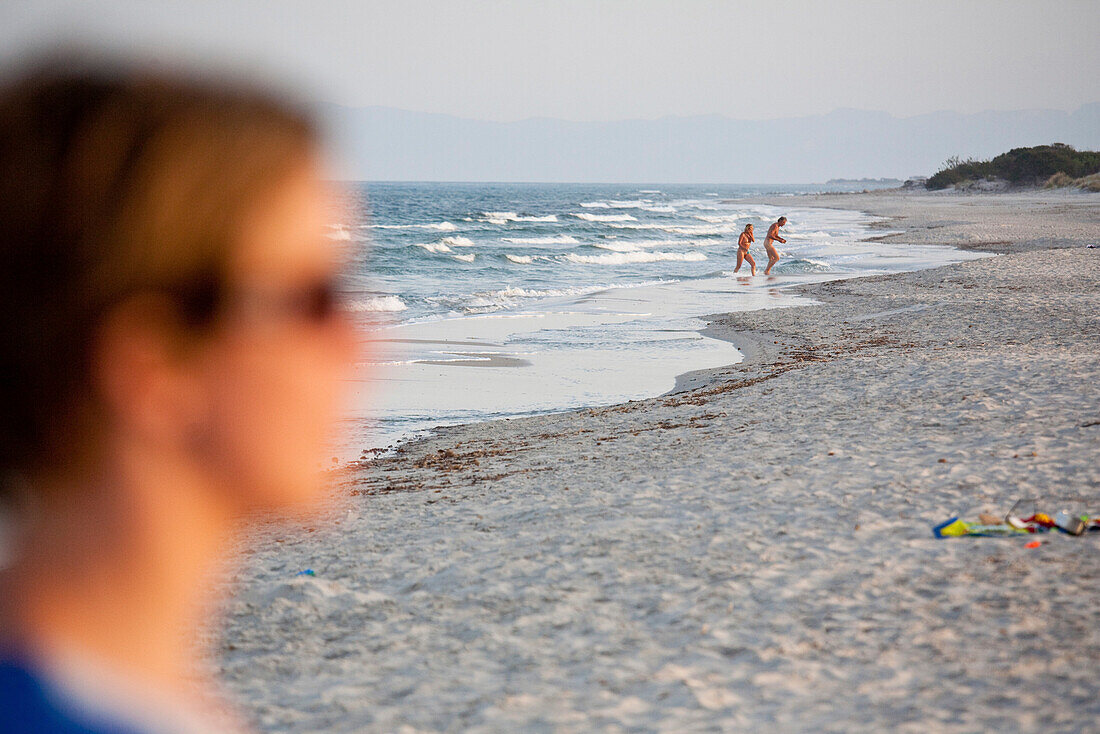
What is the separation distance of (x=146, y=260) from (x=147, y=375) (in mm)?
448

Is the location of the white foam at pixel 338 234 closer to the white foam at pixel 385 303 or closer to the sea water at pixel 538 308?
the sea water at pixel 538 308

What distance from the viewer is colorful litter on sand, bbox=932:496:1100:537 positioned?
397cm

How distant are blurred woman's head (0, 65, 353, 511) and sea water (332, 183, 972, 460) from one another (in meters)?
0.12

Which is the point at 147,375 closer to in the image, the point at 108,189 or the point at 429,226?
the point at 108,189

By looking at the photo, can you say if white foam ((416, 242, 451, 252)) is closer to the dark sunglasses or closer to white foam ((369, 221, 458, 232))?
white foam ((369, 221, 458, 232))

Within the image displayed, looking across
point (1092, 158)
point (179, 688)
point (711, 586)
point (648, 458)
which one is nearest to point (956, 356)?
point (648, 458)

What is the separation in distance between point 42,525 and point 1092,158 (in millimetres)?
89002

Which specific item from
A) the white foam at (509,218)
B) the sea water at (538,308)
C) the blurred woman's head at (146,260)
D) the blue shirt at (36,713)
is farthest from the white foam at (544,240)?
the blurred woman's head at (146,260)

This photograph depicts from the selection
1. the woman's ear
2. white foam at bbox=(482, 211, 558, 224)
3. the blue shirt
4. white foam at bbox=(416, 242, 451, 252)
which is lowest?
the blue shirt

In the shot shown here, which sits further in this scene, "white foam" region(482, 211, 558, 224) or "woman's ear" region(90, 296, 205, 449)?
"white foam" region(482, 211, 558, 224)

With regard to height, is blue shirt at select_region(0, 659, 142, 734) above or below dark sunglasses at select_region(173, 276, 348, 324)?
below

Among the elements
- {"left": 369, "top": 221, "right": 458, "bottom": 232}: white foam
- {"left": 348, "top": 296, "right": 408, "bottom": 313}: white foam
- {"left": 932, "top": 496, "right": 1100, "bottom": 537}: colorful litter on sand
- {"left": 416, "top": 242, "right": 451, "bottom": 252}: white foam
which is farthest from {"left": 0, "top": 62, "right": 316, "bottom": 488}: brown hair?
{"left": 369, "top": 221, "right": 458, "bottom": 232}: white foam

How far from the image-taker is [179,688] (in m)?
3.08

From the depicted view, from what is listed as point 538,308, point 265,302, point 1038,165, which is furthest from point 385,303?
point 1038,165
